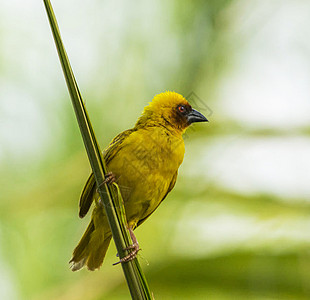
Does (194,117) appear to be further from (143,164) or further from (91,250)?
(91,250)

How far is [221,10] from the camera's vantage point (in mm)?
2023

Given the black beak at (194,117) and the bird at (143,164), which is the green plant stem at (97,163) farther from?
the black beak at (194,117)

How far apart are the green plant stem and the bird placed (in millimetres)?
598

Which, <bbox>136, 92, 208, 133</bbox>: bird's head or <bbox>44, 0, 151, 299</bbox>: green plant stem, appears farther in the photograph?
<bbox>136, 92, 208, 133</bbox>: bird's head

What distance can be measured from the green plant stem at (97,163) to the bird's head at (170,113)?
0.75 meters

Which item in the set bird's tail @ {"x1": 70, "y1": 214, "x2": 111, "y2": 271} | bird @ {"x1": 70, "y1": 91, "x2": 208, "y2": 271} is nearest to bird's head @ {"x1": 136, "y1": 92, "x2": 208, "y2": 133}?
bird @ {"x1": 70, "y1": 91, "x2": 208, "y2": 271}

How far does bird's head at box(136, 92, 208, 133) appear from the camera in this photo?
144 centimetres

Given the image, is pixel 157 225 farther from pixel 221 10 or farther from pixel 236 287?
pixel 221 10

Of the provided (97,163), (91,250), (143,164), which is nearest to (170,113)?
(143,164)

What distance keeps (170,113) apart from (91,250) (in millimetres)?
511

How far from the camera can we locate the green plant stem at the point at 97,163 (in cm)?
57

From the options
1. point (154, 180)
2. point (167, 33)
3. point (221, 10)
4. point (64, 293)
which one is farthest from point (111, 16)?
point (64, 293)

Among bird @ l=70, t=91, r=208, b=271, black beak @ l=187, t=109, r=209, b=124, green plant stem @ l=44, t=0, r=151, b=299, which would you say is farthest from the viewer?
black beak @ l=187, t=109, r=209, b=124

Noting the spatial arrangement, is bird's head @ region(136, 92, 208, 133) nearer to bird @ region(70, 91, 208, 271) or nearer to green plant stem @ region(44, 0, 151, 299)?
bird @ region(70, 91, 208, 271)
